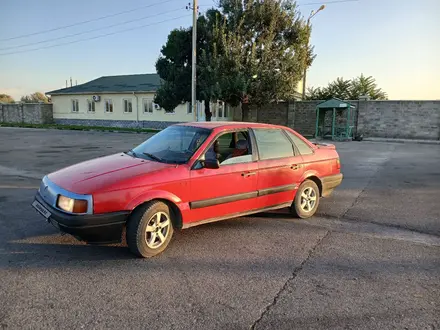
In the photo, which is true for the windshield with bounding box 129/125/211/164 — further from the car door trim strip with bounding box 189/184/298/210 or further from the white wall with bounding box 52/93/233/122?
the white wall with bounding box 52/93/233/122

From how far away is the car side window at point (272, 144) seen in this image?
16.6 ft

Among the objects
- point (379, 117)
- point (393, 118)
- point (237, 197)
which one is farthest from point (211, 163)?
point (393, 118)

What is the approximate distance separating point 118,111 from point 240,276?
3244 cm

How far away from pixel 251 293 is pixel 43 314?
5.96ft

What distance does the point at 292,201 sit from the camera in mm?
5438

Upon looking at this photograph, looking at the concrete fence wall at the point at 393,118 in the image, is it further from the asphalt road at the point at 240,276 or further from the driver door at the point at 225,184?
the asphalt road at the point at 240,276

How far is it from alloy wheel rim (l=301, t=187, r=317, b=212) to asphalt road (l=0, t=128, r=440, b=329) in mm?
228

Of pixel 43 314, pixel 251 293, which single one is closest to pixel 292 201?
pixel 251 293

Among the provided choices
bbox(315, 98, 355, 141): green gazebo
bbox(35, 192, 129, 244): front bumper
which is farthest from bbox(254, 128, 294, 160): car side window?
bbox(315, 98, 355, 141): green gazebo

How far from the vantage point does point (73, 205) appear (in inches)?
142

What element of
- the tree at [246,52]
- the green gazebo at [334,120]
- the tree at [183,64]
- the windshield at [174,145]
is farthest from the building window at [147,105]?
the windshield at [174,145]

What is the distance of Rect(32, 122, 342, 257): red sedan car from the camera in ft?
12.0

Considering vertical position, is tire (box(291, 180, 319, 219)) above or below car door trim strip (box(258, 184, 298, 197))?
below

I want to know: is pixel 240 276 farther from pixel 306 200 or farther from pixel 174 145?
pixel 306 200
